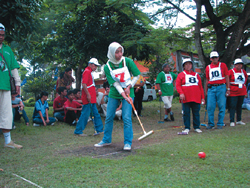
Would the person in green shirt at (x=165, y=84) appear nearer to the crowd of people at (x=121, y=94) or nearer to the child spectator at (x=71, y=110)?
the crowd of people at (x=121, y=94)

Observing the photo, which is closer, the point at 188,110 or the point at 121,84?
the point at 121,84

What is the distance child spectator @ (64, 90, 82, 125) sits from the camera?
27.5ft

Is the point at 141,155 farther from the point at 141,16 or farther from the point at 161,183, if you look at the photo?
the point at 141,16

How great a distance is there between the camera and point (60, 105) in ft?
29.5

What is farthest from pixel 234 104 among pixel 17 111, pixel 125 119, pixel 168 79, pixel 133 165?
pixel 17 111

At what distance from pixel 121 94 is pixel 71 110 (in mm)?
4348

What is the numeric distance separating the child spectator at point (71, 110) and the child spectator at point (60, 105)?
14.1 inches

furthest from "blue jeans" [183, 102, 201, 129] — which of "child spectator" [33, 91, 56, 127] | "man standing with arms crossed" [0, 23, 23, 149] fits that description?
"child spectator" [33, 91, 56, 127]

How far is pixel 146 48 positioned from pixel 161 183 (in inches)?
337

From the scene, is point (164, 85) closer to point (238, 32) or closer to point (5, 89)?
Answer: point (238, 32)

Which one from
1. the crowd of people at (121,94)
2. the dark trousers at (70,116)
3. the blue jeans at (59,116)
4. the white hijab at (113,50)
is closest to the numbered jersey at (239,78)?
the crowd of people at (121,94)

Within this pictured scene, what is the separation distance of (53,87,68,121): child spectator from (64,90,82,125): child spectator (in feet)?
1.17

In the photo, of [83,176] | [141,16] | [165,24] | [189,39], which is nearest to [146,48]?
[141,16]

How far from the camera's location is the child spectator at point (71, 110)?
27.5 feet
